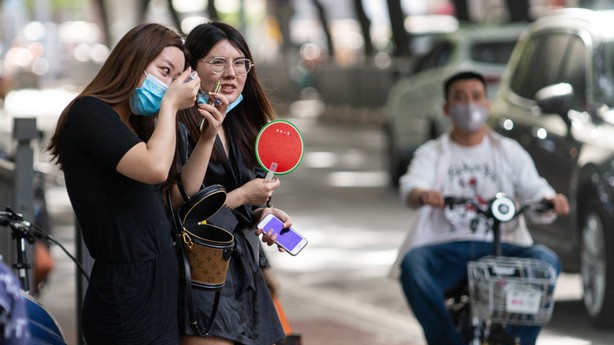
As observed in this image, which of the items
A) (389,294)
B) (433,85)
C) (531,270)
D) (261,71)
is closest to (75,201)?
(531,270)

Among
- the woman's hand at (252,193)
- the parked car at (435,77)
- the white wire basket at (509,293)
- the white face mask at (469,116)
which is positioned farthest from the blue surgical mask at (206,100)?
the parked car at (435,77)

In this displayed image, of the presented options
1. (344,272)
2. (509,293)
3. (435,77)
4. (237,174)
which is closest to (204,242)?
(237,174)

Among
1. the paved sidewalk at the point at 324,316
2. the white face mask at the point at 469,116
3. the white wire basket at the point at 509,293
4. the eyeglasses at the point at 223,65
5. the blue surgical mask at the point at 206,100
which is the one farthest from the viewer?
the paved sidewalk at the point at 324,316

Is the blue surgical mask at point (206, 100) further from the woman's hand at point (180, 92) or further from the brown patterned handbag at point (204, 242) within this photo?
the woman's hand at point (180, 92)

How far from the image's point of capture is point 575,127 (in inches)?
402

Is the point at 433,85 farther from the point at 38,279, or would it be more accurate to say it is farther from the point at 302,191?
the point at 38,279

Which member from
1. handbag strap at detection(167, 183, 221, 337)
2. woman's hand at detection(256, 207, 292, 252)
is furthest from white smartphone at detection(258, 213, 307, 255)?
handbag strap at detection(167, 183, 221, 337)

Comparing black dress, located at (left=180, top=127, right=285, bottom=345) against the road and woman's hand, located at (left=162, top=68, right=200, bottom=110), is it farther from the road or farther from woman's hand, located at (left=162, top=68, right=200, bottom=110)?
the road

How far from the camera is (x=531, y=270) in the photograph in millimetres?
7066

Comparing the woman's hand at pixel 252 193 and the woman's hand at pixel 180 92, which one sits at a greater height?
the woman's hand at pixel 180 92

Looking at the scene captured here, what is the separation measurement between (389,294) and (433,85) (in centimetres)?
767

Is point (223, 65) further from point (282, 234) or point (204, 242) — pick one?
point (204, 242)

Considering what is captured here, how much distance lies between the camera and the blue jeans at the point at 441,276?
728cm

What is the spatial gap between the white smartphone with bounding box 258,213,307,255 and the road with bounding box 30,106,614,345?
3894 mm
